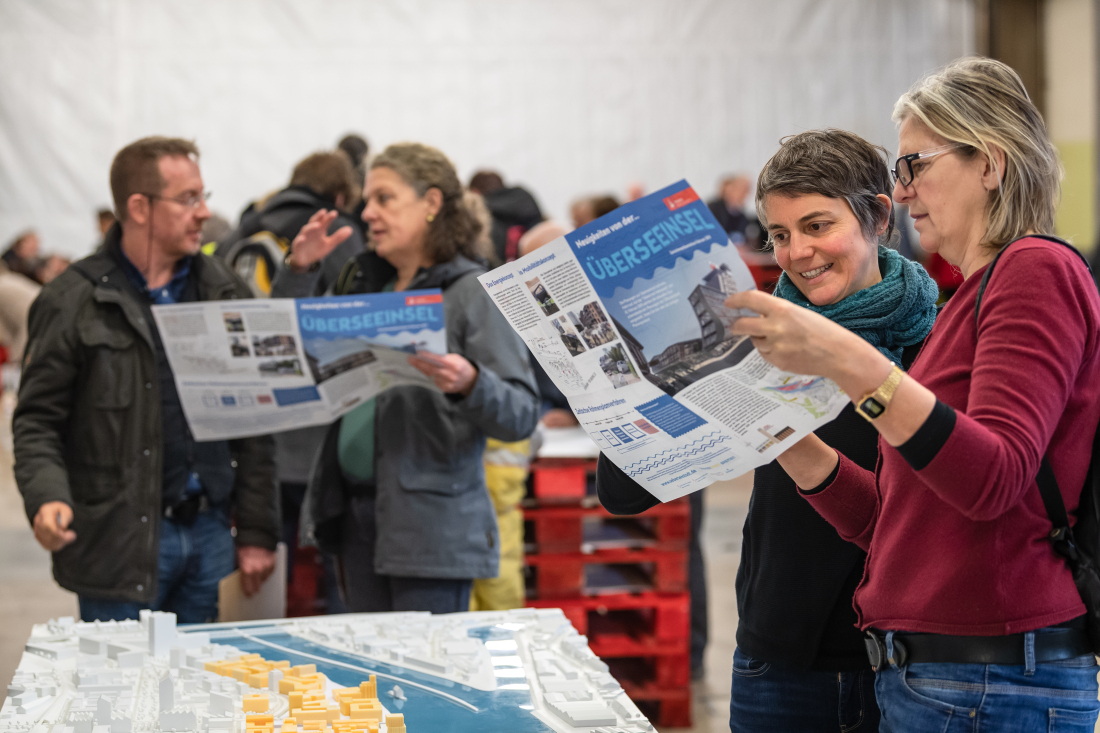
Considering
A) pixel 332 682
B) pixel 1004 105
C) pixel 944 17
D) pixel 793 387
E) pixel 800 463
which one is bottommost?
pixel 332 682

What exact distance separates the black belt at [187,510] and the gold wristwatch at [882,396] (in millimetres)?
2094

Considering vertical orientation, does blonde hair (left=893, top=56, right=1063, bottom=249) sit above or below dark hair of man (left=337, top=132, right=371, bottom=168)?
below

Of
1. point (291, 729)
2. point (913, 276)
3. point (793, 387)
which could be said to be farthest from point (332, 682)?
point (913, 276)

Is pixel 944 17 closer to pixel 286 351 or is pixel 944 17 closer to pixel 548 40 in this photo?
pixel 548 40

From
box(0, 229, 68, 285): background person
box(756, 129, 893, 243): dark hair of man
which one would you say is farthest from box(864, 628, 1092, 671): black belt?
box(0, 229, 68, 285): background person

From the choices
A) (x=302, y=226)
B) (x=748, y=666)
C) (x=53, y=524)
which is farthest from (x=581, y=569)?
(x=748, y=666)

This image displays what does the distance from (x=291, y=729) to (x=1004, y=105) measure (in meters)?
1.32

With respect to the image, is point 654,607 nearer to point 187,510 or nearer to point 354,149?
point 187,510

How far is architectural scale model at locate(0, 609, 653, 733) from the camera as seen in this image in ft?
5.20

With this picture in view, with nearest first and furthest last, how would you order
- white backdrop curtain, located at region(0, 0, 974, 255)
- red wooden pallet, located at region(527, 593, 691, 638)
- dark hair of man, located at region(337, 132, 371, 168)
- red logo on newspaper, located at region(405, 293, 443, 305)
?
red logo on newspaper, located at region(405, 293, 443, 305) → red wooden pallet, located at region(527, 593, 691, 638) → dark hair of man, located at region(337, 132, 371, 168) → white backdrop curtain, located at region(0, 0, 974, 255)

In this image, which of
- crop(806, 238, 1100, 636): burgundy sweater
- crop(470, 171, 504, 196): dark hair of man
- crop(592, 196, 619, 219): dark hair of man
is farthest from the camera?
crop(470, 171, 504, 196): dark hair of man

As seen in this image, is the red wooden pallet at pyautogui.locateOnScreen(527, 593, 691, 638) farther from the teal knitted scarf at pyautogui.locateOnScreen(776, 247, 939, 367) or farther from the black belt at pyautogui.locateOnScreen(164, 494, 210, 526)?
the teal knitted scarf at pyautogui.locateOnScreen(776, 247, 939, 367)

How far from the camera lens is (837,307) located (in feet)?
5.64

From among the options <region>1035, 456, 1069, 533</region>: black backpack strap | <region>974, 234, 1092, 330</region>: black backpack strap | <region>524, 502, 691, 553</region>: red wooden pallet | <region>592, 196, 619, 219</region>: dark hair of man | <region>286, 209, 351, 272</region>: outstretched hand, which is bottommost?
<region>524, 502, 691, 553</region>: red wooden pallet
